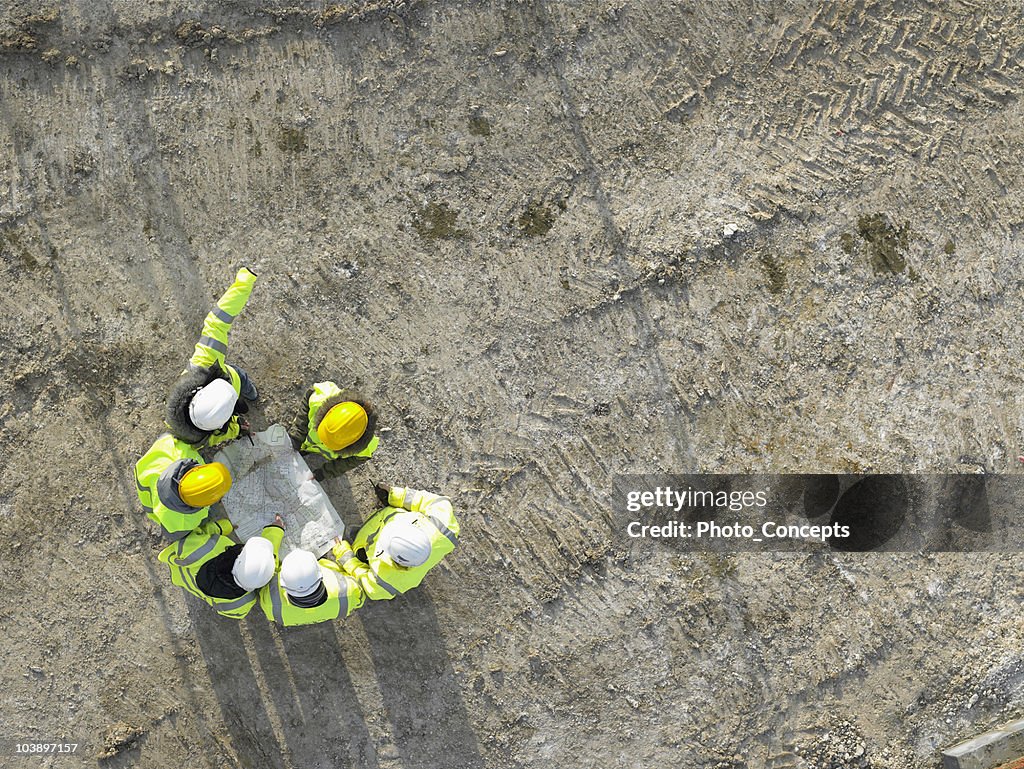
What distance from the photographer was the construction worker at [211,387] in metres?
4.17

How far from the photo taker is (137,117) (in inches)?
198

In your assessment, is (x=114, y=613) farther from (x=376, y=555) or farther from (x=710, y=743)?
(x=710, y=743)

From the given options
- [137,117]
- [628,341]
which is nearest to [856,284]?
[628,341]

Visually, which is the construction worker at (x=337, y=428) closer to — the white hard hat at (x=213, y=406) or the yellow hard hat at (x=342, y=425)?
the yellow hard hat at (x=342, y=425)

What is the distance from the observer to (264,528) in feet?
15.6

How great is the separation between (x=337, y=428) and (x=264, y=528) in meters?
1.10

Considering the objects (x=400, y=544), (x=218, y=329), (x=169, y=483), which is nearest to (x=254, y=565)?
(x=169, y=483)

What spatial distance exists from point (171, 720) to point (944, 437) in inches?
227

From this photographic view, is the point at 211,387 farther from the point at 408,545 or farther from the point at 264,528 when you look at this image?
the point at 408,545

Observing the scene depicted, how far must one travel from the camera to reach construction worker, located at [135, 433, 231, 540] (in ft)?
13.3

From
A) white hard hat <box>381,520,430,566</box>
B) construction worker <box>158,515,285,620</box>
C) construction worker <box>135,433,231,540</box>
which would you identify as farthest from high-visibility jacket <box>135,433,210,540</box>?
white hard hat <box>381,520,430,566</box>
